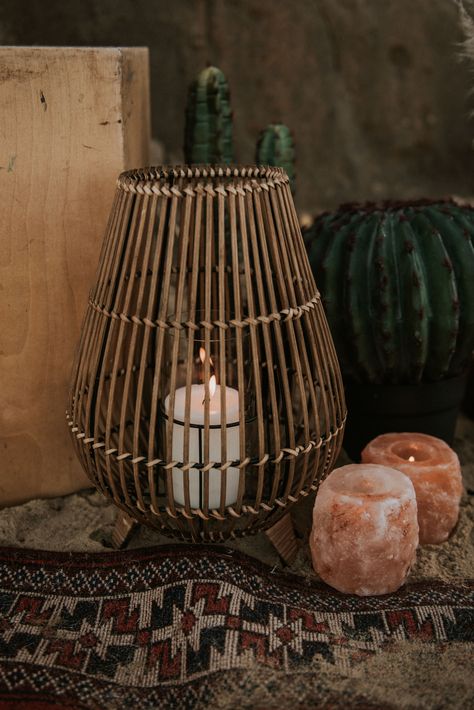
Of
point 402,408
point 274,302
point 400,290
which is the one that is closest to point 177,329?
point 274,302

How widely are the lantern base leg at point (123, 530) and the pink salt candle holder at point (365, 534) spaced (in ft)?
1.10

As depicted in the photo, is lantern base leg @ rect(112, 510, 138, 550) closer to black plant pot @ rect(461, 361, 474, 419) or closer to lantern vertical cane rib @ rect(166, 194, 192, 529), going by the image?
lantern vertical cane rib @ rect(166, 194, 192, 529)

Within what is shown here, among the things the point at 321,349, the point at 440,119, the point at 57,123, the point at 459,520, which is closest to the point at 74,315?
the point at 57,123

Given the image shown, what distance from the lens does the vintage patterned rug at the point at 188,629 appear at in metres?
0.94

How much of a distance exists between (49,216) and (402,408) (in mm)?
823

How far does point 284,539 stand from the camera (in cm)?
125

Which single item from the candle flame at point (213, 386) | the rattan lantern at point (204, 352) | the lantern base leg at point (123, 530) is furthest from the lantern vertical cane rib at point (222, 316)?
the lantern base leg at point (123, 530)

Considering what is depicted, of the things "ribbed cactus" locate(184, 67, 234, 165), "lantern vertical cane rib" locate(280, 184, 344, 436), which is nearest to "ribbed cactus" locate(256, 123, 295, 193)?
"ribbed cactus" locate(184, 67, 234, 165)

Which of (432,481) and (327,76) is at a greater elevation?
(327,76)

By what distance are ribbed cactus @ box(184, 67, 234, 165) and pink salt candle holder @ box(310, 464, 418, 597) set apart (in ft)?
2.71

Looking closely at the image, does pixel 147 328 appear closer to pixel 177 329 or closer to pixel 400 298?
pixel 177 329

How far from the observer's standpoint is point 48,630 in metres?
1.07

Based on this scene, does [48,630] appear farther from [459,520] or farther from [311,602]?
[459,520]

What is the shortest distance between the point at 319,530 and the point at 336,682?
0.85ft
